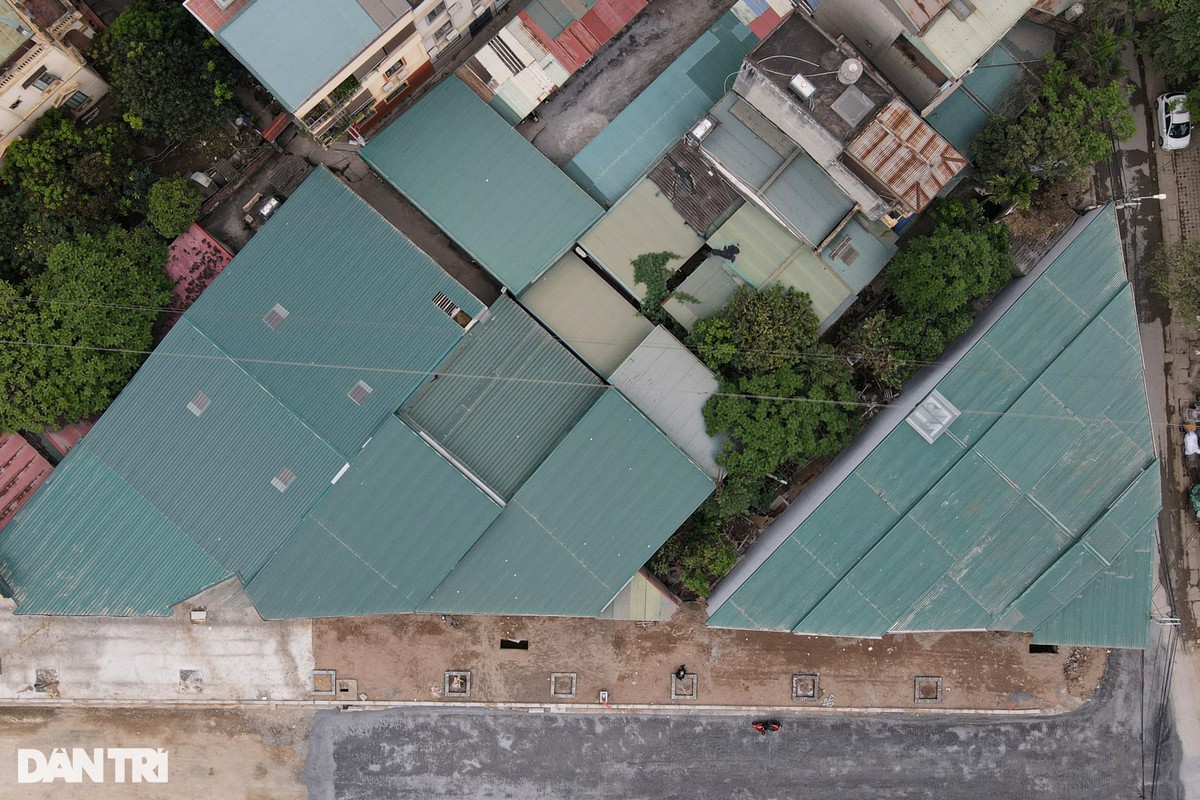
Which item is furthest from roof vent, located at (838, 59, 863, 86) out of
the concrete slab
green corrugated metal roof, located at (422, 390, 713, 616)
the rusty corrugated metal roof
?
the concrete slab

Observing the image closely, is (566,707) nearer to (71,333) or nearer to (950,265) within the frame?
(950,265)

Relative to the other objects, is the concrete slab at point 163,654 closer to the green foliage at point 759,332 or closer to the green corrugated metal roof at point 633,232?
the green corrugated metal roof at point 633,232

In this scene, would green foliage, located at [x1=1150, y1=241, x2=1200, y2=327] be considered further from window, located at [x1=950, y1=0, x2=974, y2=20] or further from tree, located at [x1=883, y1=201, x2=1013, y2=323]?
window, located at [x1=950, y1=0, x2=974, y2=20]

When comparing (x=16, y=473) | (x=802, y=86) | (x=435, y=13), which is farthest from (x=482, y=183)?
(x=16, y=473)

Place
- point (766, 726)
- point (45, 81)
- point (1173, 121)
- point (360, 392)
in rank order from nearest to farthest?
point (45, 81), point (360, 392), point (1173, 121), point (766, 726)

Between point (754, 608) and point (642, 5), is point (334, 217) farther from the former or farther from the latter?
point (754, 608)

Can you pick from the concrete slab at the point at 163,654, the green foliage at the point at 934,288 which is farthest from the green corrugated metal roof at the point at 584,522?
the green foliage at the point at 934,288
